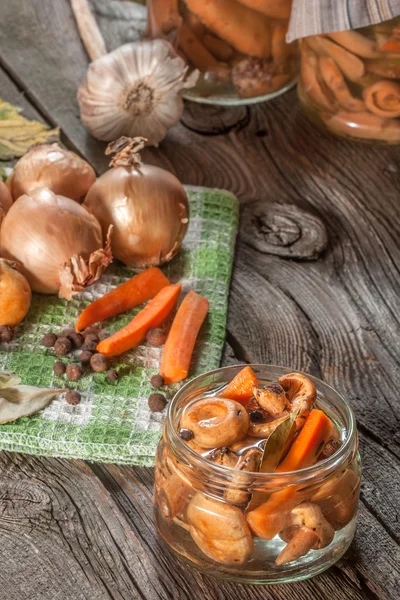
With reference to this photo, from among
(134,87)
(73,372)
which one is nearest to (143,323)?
(73,372)

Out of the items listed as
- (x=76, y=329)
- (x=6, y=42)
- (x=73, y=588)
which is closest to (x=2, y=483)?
(x=73, y=588)

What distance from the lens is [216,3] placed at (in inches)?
60.6

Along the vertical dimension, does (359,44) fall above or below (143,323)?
above

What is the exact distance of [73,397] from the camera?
3.43 feet

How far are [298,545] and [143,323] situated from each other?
454mm

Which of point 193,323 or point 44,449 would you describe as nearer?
point 44,449

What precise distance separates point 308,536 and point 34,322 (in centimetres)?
55

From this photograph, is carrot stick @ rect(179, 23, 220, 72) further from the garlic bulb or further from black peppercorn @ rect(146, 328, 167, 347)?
black peppercorn @ rect(146, 328, 167, 347)

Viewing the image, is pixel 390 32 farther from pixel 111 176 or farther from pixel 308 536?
pixel 308 536

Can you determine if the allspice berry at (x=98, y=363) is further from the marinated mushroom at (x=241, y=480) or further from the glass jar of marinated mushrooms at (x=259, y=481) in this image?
the marinated mushroom at (x=241, y=480)

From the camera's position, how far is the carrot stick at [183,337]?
1.10 metres

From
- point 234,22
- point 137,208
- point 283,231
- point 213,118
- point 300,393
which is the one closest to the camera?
point 300,393

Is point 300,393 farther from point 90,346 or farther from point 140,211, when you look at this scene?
point 140,211

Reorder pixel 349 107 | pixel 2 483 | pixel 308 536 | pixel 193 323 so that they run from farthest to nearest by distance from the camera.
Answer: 1. pixel 349 107
2. pixel 193 323
3. pixel 2 483
4. pixel 308 536
